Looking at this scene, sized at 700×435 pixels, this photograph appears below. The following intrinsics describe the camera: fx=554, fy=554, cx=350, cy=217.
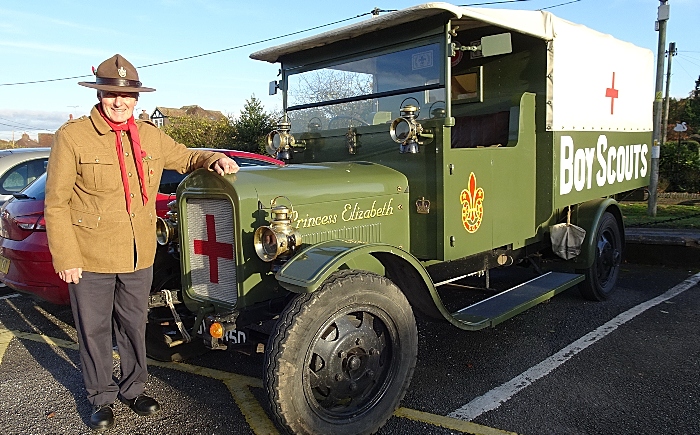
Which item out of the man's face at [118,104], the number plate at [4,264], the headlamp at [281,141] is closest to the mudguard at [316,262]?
the man's face at [118,104]

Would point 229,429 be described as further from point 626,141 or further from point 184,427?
point 626,141

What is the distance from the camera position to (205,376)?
3.88 m

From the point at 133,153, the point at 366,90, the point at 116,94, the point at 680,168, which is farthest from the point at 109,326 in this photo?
the point at 680,168

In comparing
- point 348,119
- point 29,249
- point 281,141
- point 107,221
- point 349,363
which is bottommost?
point 349,363

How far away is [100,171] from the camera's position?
2.91 meters

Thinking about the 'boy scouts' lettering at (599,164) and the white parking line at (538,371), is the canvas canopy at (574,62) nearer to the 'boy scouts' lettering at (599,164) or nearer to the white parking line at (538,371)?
the 'boy scouts' lettering at (599,164)

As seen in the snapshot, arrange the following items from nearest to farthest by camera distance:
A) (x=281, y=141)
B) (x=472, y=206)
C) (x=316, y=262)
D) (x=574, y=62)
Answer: (x=316, y=262) < (x=472, y=206) < (x=281, y=141) < (x=574, y=62)

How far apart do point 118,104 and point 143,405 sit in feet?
5.68

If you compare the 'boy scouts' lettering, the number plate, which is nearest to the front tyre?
the 'boy scouts' lettering

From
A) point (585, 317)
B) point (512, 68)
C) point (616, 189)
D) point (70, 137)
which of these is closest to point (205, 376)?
point (70, 137)

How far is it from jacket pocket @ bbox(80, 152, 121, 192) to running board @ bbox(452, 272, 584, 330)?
217cm

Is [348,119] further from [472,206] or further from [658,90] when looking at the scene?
[658,90]

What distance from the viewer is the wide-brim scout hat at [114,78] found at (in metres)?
2.88

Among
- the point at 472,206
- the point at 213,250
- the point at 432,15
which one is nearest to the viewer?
the point at 213,250
